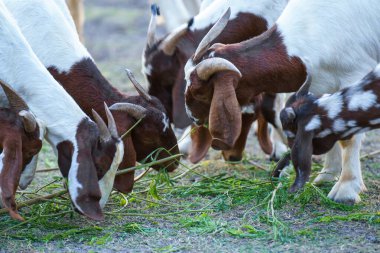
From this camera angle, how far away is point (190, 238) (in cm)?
611

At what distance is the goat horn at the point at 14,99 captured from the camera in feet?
19.4

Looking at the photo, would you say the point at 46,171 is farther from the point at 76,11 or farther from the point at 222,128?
the point at 76,11

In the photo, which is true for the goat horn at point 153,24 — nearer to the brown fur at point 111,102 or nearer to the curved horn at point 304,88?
the brown fur at point 111,102

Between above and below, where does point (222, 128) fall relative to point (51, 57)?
below

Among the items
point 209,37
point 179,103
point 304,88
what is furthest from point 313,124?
point 179,103

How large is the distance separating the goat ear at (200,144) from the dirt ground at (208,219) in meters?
0.15

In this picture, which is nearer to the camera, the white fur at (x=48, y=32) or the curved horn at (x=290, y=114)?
the curved horn at (x=290, y=114)

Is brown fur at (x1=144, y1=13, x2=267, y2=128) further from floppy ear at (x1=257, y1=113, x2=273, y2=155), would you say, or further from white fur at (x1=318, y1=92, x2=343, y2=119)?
white fur at (x1=318, y1=92, x2=343, y2=119)

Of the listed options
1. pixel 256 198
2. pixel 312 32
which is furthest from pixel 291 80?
pixel 256 198

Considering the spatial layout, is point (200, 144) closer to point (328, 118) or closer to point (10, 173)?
point (328, 118)

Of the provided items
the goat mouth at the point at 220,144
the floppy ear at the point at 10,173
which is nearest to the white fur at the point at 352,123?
the goat mouth at the point at 220,144

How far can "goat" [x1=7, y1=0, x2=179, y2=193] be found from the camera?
7.02 meters

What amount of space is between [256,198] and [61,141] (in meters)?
1.64

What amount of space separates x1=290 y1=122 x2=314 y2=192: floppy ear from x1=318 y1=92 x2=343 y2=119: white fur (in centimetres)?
19
